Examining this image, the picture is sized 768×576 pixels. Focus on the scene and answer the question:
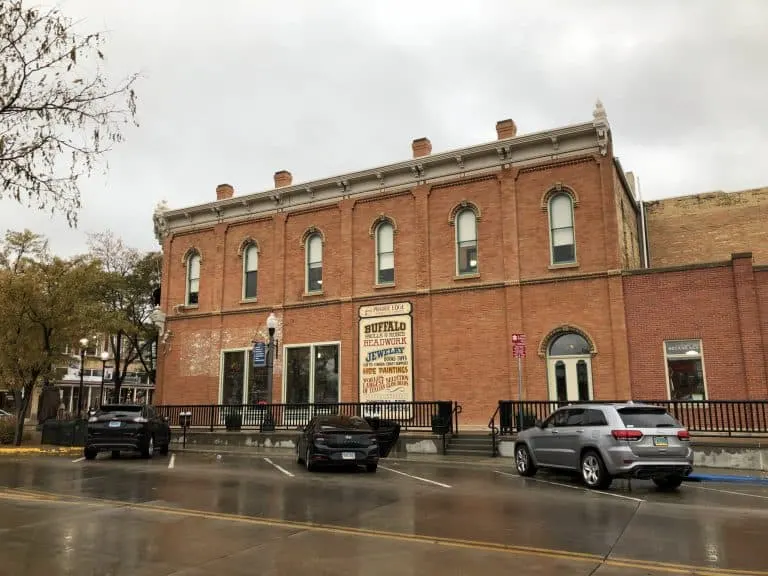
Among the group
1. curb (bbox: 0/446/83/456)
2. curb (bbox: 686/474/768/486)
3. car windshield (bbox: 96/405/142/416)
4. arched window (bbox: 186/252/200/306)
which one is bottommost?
curb (bbox: 686/474/768/486)

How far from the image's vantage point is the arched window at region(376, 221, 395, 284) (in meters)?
26.1

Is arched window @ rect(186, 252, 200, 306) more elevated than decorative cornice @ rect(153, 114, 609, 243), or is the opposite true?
decorative cornice @ rect(153, 114, 609, 243)

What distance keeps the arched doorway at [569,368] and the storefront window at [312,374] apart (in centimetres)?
886

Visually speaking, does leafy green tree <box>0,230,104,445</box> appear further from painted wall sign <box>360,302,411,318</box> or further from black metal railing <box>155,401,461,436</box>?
painted wall sign <box>360,302,411,318</box>

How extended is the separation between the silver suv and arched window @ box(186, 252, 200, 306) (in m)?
21.7

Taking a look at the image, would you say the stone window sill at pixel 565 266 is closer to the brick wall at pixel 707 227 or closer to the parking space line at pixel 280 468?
the brick wall at pixel 707 227

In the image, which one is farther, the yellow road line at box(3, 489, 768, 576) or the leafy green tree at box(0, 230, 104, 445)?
the leafy green tree at box(0, 230, 104, 445)

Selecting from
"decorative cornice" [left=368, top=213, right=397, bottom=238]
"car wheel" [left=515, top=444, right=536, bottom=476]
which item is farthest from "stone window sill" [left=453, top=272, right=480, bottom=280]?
"car wheel" [left=515, top=444, right=536, bottom=476]

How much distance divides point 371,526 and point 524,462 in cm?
730

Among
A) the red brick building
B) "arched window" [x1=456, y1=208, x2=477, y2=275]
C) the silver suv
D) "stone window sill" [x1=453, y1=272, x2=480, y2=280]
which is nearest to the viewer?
the silver suv

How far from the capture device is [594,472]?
1245 cm

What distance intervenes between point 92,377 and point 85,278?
149 feet

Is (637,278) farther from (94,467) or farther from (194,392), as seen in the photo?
(194,392)

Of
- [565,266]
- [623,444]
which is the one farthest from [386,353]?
[623,444]
